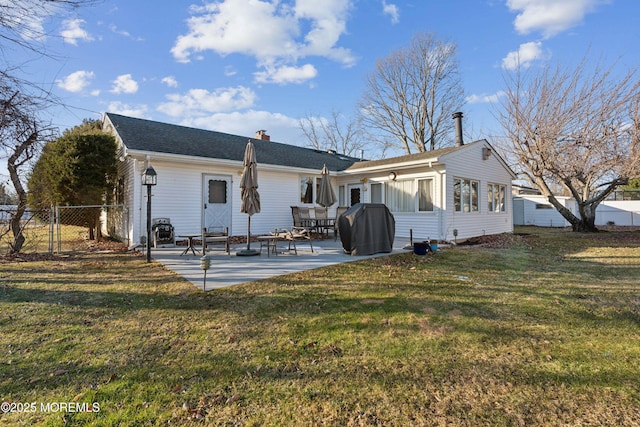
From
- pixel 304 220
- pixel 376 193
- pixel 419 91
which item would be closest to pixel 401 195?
pixel 376 193

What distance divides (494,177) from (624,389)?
478 inches

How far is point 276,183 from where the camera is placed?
38.7 feet

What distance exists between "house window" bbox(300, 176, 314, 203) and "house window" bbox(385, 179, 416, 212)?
3143 mm

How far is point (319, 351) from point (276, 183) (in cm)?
933

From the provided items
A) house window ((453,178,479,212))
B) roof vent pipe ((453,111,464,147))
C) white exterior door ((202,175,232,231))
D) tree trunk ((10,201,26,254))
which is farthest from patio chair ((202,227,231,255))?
roof vent pipe ((453,111,464,147))

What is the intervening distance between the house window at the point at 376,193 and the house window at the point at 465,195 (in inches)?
103

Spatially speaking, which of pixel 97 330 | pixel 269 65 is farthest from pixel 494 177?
pixel 97 330

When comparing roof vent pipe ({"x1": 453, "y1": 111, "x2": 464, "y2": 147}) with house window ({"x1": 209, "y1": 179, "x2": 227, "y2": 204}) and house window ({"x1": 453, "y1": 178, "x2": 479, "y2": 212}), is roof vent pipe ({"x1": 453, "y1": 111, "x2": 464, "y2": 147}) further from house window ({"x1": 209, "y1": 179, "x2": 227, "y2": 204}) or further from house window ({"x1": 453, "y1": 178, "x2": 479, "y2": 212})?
house window ({"x1": 209, "y1": 179, "x2": 227, "y2": 204})

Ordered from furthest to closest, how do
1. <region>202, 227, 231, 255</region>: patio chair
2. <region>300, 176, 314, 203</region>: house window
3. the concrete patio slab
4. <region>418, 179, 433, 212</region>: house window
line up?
1. <region>300, 176, 314, 203</region>: house window
2. <region>418, 179, 433, 212</region>: house window
3. <region>202, 227, 231, 255</region>: patio chair
4. the concrete patio slab

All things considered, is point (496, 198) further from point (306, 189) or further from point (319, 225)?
point (306, 189)

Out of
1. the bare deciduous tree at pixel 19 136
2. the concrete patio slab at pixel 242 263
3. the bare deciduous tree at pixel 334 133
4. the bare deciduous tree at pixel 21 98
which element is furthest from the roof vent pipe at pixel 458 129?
the bare deciduous tree at pixel 334 133

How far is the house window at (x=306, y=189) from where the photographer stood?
500 inches

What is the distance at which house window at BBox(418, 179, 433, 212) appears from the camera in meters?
10.6

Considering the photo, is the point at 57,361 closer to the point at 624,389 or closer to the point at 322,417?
the point at 322,417
